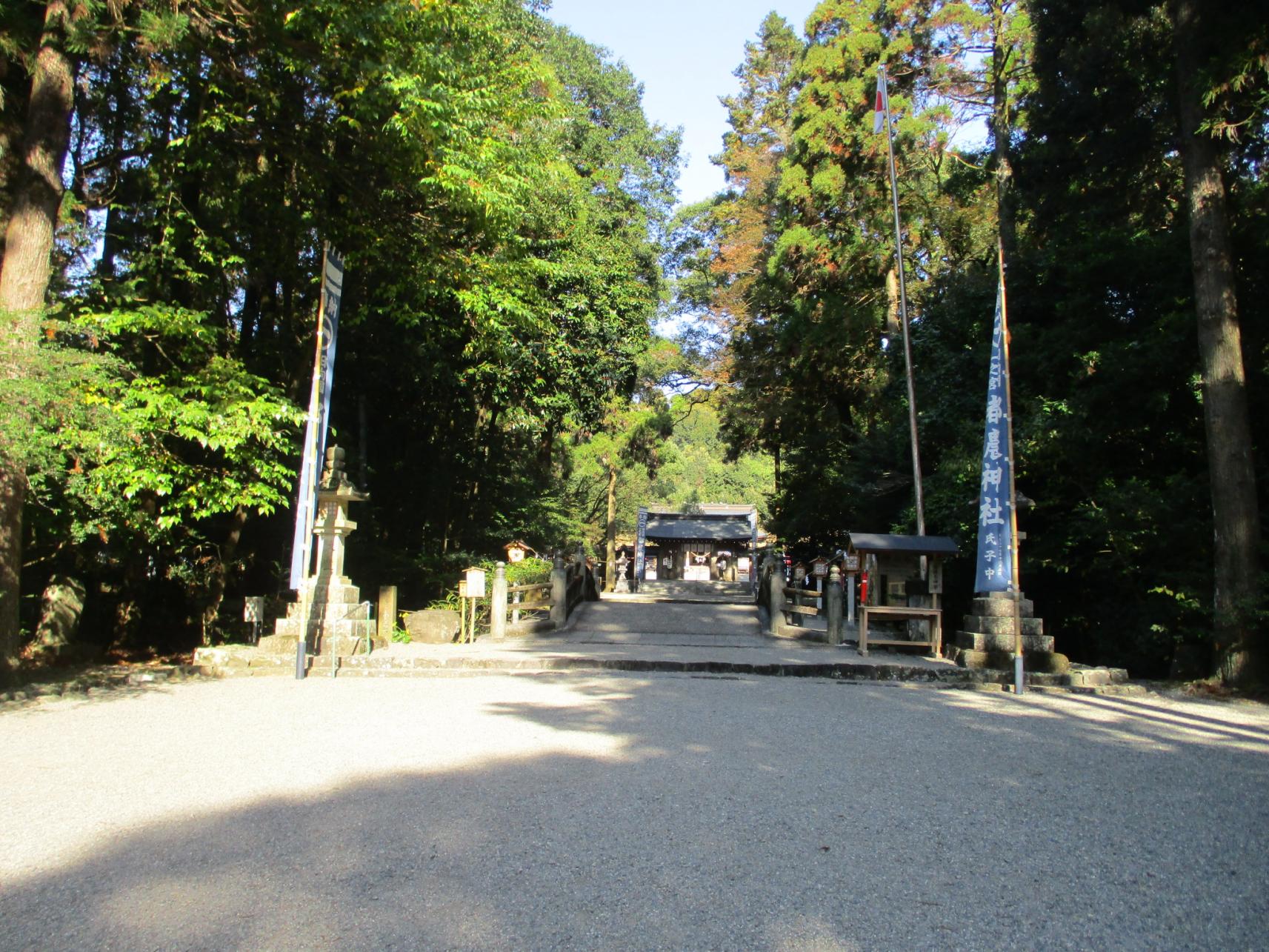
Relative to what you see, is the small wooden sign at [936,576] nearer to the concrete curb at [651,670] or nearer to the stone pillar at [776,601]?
the concrete curb at [651,670]

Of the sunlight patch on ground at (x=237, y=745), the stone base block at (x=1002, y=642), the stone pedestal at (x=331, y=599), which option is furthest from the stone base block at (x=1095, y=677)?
the stone pedestal at (x=331, y=599)

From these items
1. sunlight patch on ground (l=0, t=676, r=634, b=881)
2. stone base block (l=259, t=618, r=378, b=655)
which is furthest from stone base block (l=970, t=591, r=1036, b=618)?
stone base block (l=259, t=618, r=378, b=655)

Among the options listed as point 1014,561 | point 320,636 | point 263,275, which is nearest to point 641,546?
point 263,275

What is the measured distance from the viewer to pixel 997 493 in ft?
34.6

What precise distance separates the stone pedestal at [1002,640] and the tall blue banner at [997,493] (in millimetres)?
445

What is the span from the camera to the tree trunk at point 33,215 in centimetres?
877

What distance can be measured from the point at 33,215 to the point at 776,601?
1175 cm

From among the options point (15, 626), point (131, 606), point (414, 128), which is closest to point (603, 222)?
point (414, 128)

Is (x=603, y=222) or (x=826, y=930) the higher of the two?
(x=603, y=222)

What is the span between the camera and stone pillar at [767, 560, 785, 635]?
603 inches

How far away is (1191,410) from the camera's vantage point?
537 inches

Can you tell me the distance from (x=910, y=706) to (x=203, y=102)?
464 inches

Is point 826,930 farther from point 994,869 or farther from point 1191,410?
point 1191,410

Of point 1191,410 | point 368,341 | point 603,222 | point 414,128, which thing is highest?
point 603,222
